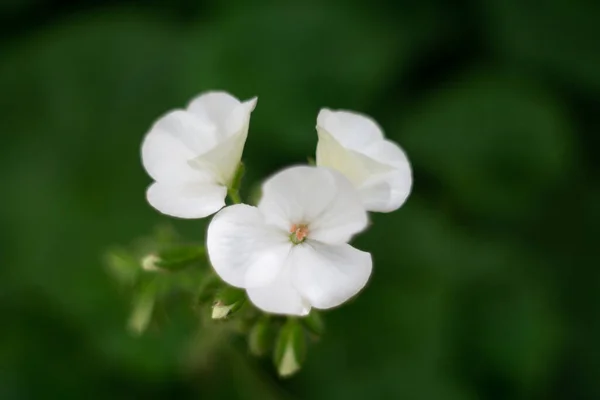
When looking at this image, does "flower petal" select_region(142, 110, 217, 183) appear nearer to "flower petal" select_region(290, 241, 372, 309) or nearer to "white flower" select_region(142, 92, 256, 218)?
"white flower" select_region(142, 92, 256, 218)

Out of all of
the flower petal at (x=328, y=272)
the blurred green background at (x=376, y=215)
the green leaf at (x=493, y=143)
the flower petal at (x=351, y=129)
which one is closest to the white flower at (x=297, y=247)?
the flower petal at (x=328, y=272)

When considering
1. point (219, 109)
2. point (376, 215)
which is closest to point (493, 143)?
point (376, 215)

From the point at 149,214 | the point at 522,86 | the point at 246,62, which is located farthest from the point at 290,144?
the point at 522,86

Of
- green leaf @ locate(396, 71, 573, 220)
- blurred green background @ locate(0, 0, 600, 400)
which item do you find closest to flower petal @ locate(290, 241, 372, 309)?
blurred green background @ locate(0, 0, 600, 400)

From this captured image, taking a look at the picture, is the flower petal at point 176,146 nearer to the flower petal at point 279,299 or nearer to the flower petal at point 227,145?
the flower petal at point 227,145

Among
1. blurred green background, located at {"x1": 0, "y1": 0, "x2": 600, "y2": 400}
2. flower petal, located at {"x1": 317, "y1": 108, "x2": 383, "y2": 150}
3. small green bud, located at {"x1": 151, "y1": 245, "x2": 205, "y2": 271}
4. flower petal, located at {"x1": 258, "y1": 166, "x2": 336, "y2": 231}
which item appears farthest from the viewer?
blurred green background, located at {"x1": 0, "y1": 0, "x2": 600, "y2": 400}

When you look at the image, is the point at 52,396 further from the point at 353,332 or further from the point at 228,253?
the point at 228,253

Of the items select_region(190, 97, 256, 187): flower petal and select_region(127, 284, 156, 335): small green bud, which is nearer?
select_region(190, 97, 256, 187): flower petal
